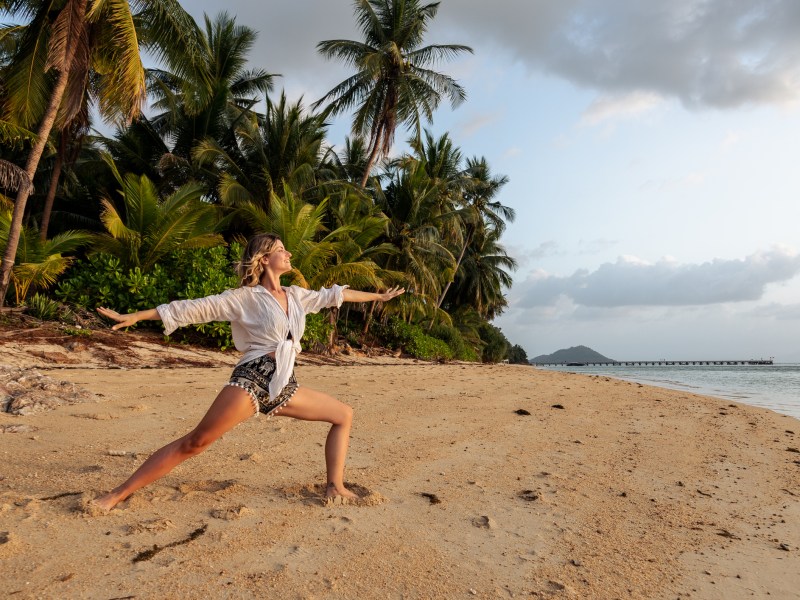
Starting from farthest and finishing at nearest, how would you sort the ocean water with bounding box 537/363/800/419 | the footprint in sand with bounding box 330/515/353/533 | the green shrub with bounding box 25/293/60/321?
the ocean water with bounding box 537/363/800/419 < the green shrub with bounding box 25/293/60/321 < the footprint in sand with bounding box 330/515/353/533

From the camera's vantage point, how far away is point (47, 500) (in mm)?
3184

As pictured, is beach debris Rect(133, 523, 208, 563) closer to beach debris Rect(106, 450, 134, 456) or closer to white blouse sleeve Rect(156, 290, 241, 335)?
white blouse sleeve Rect(156, 290, 241, 335)

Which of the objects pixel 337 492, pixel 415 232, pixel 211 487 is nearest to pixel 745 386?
pixel 415 232

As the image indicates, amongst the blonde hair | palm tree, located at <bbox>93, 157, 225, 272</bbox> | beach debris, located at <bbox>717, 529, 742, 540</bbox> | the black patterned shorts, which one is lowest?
beach debris, located at <bbox>717, 529, 742, 540</bbox>

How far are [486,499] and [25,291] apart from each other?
1231 centimetres

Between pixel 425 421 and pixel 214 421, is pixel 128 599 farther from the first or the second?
pixel 425 421

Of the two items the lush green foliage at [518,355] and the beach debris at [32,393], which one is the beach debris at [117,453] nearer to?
the beach debris at [32,393]

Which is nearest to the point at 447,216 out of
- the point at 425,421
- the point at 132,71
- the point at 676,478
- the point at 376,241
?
the point at 376,241

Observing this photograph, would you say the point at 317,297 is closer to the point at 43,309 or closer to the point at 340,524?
the point at 340,524

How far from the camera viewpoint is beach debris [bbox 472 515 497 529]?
10.5 feet

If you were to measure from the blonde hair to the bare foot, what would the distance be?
1.27 meters

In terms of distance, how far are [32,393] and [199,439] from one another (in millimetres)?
3389

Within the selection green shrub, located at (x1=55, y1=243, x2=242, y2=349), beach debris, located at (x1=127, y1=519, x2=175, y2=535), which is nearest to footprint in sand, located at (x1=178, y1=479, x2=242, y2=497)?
beach debris, located at (x1=127, y1=519, x2=175, y2=535)

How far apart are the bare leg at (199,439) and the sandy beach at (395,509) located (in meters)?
0.11
